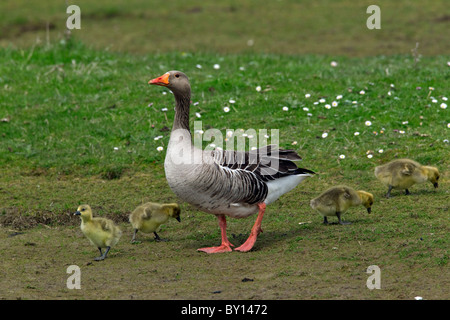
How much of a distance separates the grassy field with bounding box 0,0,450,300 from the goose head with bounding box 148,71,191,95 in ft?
5.60

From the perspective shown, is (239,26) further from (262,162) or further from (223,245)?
(223,245)

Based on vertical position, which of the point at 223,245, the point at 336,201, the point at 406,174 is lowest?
the point at 223,245

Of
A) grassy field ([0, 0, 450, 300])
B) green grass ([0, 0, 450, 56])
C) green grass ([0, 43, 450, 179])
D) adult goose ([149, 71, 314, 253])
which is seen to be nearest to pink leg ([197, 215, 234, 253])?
adult goose ([149, 71, 314, 253])

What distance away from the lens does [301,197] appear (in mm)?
8898

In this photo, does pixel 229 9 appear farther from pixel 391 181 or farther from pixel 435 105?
pixel 391 181

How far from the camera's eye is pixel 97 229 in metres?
6.96

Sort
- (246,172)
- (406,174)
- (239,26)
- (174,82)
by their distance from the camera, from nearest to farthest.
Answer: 1. (246,172)
2. (174,82)
3. (406,174)
4. (239,26)

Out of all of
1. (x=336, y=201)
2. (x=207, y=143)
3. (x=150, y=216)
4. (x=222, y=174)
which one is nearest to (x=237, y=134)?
(x=207, y=143)

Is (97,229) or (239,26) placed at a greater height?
(239,26)

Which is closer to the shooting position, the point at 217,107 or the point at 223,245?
the point at 223,245

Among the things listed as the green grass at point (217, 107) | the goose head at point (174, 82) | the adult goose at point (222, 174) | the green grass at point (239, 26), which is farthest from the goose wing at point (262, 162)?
the green grass at point (239, 26)

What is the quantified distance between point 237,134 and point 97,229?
13.4 ft

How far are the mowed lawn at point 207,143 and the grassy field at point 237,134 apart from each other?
3 centimetres

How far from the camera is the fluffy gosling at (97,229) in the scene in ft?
22.8
